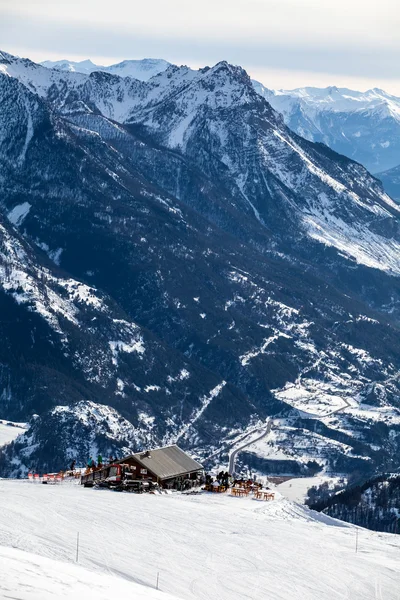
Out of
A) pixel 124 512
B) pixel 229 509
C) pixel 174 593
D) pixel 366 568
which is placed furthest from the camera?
pixel 229 509

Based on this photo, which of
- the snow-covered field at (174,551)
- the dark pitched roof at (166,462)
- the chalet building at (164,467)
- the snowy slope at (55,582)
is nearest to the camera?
the snowy slope at (55,582)

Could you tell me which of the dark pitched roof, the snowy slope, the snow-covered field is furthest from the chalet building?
the snowy slope

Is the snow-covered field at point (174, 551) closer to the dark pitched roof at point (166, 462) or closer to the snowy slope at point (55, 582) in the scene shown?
the snowy slope at point (55, 582)

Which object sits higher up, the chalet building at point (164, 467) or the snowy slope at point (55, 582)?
the chalet building at point (164, 467)

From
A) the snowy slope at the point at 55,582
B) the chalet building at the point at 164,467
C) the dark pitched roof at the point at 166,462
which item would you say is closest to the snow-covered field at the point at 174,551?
the snowy slope at the point at 55,582

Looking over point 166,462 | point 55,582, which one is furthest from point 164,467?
point 55,582

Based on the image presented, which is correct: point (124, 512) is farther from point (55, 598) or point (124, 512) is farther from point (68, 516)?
point (55, 598)

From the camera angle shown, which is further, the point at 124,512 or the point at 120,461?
the point at 120,461

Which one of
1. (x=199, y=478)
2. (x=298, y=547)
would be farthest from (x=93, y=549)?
(x=199, y=478)
